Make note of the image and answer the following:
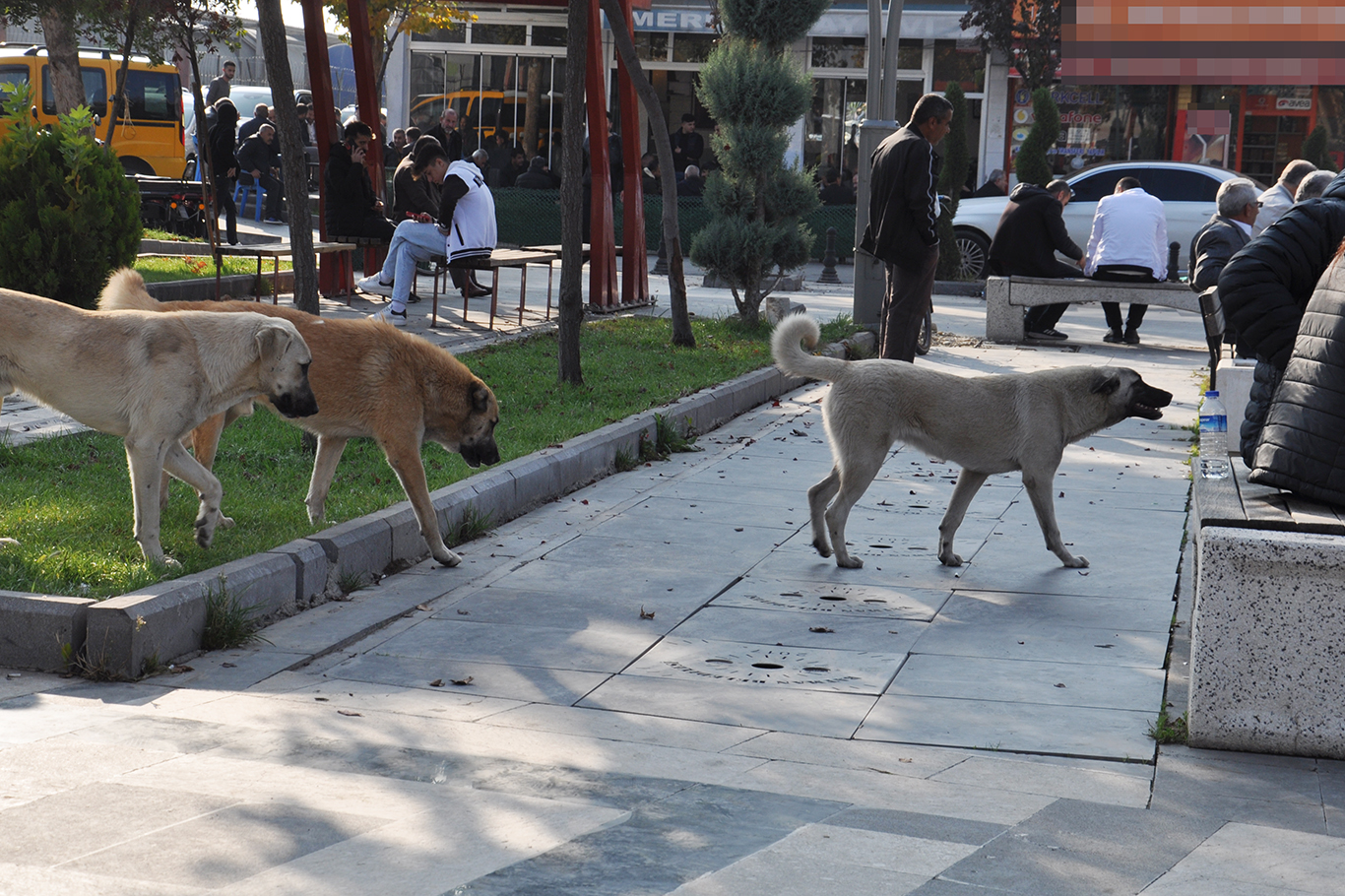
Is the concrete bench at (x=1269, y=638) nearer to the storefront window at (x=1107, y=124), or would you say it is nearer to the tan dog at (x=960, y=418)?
the tan dog at (x=960, y=418)

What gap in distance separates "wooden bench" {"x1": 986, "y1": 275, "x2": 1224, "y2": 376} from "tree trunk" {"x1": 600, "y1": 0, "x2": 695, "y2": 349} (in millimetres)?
3938

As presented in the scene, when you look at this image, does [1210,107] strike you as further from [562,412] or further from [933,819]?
[933,819]

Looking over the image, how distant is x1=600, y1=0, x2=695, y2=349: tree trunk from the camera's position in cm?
1380

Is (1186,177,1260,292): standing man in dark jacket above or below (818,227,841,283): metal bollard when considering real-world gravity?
above

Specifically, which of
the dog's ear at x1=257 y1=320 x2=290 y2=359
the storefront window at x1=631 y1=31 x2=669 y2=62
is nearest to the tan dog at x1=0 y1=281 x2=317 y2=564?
the dog's ear at x1=257 y1=320 x2=290 y2=359

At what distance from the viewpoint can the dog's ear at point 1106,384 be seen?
7125 mm

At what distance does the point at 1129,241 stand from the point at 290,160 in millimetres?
10440

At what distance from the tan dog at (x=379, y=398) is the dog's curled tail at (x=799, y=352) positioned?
1.53 meters

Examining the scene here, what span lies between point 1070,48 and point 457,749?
2582cm

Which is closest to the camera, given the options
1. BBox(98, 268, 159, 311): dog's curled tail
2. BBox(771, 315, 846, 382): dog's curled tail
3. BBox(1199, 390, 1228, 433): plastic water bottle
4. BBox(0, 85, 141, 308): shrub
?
BBox(98, 268, 159, 311): dog's curled tail

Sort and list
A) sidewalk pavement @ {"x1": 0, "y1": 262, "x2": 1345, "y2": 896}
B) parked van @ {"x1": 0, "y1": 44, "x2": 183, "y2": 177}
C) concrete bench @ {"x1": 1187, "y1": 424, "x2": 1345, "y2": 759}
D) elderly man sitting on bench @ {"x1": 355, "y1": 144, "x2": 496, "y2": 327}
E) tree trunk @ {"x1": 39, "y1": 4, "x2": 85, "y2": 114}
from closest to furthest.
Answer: sidewalk pavement @ {"x1": 0, "y1": 262, "x2": 1345, "y2": 896} → concrete bench @ {"x1": 1187, "y1": 424, "x2": 1345, "y2": 759} → elderly man sitting on bench @ {"x1": 355, "y1": 144, "x2": 496, "y2": 327} → tree trunk @ {"x1": 39, "y1": 4, "x2": 85, "y2": 114} → parked van @ {"x1": 0, "y1": 44, "x2": 183, "y2": 177}

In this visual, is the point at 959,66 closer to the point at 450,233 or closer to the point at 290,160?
the point at 450,233

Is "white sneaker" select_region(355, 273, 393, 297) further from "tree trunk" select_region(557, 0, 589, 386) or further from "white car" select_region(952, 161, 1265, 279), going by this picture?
"white car" select_region(952, 161, 1265, 279)

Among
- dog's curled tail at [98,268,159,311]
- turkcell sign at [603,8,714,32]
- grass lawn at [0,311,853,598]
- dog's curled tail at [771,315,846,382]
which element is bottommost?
grass lawn at [0,311,853,598]
